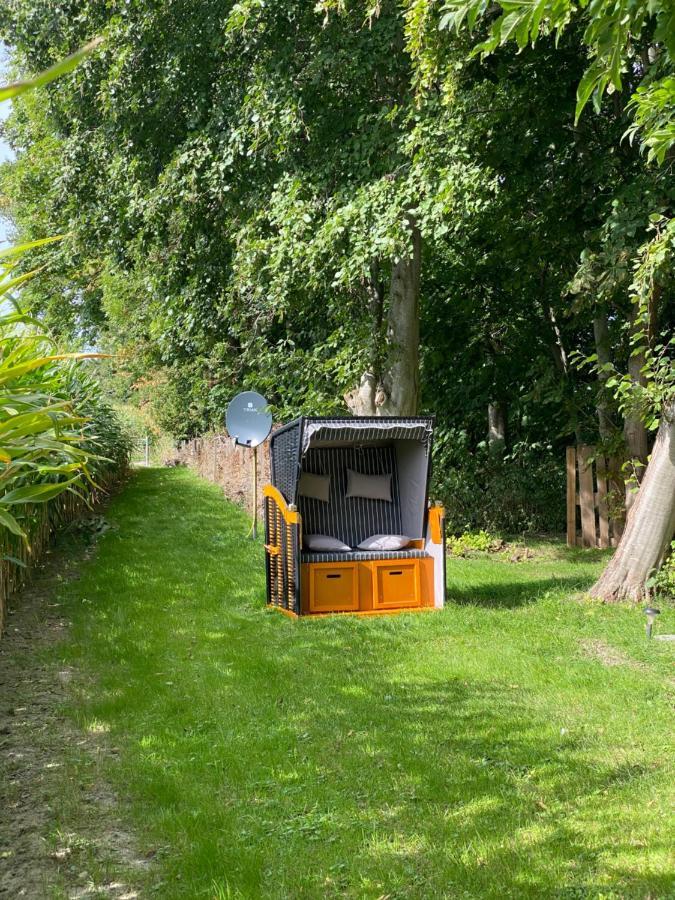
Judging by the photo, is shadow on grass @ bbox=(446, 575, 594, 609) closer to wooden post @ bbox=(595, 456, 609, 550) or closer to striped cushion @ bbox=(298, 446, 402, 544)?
striped cushion @ bbox=(298, 446, 402, 544)

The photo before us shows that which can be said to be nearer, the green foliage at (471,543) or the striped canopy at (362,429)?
the striped canopy at (362,429)

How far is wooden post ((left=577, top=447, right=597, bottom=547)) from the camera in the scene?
496 inches

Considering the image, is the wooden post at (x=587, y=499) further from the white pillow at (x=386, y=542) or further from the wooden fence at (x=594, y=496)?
the white pillow at (x=386, y=542)

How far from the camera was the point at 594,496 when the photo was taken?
1275cm

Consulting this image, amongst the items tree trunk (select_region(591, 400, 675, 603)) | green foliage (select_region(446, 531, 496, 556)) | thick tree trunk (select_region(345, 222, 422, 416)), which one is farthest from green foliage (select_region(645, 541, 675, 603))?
thick tree trunk (select_region(345, 222, 422, 416))

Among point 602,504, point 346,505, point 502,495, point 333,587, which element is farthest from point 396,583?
point 502,495

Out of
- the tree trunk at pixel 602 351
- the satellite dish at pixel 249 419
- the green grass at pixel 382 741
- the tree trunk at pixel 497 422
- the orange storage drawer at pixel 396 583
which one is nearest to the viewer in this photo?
the green grass at pixel 382 741

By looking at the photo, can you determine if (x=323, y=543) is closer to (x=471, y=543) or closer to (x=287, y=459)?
(x=287, y=459)

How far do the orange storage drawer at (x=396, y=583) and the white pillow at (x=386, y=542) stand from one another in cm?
29

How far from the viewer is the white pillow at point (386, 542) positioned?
8602 millimetres

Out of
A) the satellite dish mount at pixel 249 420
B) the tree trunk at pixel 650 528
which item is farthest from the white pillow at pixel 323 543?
the satellite dish mount at pixel 249 420

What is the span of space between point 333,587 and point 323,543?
56 cm

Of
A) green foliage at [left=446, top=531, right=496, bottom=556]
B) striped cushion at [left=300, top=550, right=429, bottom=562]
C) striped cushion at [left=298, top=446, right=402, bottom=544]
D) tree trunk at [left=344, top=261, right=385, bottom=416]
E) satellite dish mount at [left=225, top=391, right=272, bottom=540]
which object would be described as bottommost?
green foliage at [left=446, top=531, right=496, bottom=556]

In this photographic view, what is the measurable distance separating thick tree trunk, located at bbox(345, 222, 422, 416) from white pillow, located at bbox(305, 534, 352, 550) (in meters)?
3.91
